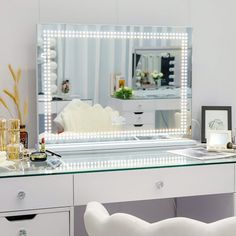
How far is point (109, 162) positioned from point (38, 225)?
441 mm

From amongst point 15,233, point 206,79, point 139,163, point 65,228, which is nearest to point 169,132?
point 206,79

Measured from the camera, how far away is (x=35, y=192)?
6.47ft

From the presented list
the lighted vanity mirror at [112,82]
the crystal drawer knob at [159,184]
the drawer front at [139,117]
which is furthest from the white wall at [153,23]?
the crystal drawer knob at [159,184]

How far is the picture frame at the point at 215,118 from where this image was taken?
2.72 metres

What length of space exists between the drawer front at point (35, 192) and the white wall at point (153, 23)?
0.58m

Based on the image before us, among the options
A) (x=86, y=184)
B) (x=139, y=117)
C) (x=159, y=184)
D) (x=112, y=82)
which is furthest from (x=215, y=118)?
(x=86, y=184)

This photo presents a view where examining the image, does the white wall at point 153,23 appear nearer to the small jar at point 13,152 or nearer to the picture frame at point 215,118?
the picture frame at point 215,118

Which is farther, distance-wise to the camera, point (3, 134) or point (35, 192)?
point (3, 134)

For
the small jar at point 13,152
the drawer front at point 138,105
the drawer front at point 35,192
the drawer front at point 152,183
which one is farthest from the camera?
the drawer front at point 138,105

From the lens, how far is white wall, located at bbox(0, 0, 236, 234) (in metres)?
2.45

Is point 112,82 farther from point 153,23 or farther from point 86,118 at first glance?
point 153,23

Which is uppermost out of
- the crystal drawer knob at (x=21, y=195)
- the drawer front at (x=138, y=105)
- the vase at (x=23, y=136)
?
the drawer front at (x=138, y=105)

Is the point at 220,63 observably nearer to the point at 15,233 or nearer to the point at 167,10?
the point at 167,10

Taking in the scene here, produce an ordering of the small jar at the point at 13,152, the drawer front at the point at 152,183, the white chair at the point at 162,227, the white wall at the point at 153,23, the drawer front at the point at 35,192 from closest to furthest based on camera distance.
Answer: the white chair at the point at 162,227
the drawer front at the point at 35,192
the drawer front at the point at 152,183
the small jar at the point at 13,152
the white wall at the point at 153,23
